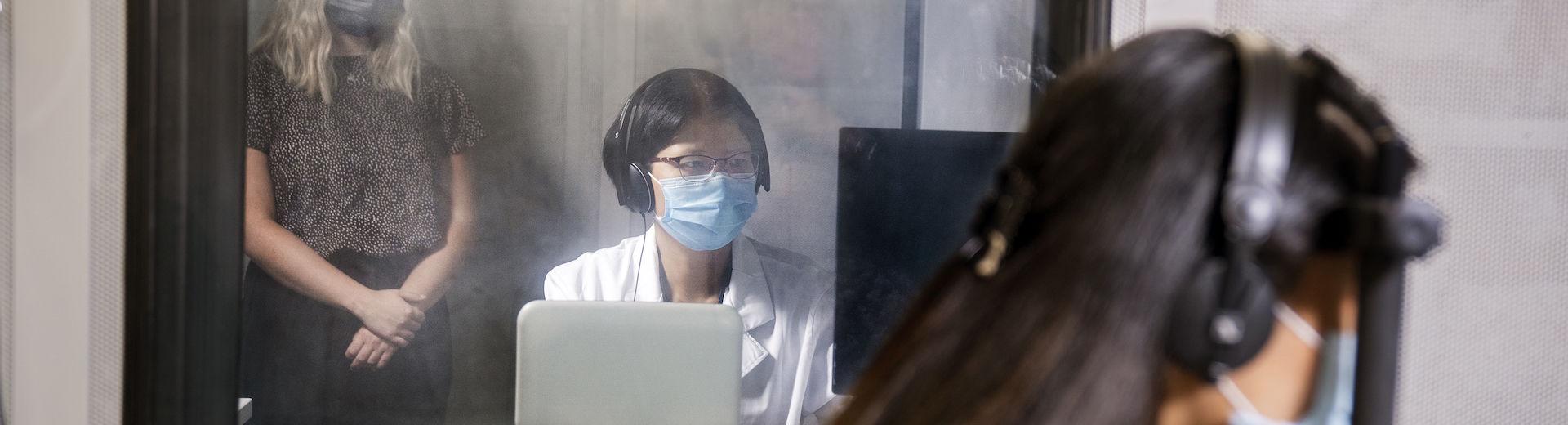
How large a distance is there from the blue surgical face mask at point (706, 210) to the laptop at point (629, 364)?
0.12 m

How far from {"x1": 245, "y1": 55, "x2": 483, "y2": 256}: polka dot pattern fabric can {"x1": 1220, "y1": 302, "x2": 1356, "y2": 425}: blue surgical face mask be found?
1300mm

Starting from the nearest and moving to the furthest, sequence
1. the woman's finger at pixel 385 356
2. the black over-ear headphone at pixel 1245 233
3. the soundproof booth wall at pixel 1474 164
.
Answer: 1. the black over-ear headphone at pixel 1245 233
2. the soundproof booth wall at pixel 1474 164
3. the woman's finger at pixel 385 356

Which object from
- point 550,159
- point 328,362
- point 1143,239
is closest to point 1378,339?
point 1143,239

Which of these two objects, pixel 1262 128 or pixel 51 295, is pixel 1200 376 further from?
pixel 51 295

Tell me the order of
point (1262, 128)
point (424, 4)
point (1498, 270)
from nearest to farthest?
point (1262, 128), point (1498, 270), point (424, 4)

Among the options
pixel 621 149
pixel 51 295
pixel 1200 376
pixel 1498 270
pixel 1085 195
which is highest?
pixel 1085 195

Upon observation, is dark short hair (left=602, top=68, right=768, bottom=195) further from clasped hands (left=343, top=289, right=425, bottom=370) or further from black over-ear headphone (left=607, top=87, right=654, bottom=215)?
clasped hands (left=343, top=289, right=425, bottom=370)

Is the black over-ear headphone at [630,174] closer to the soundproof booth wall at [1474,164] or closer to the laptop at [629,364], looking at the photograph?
the laptop at [629,364]

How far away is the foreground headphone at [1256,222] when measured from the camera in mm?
503

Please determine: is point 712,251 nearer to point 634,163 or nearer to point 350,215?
point 634,163

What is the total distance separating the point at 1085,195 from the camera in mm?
527

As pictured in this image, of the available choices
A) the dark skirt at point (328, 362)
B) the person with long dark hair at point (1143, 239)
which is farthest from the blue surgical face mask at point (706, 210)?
the person with long dark hair at point (1143, 239)

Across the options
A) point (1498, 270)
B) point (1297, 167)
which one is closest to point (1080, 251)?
point (1297, 167)

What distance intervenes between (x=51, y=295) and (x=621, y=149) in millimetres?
957
